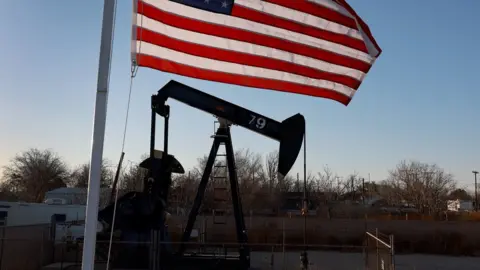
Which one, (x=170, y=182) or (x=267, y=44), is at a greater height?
(x=267, y=44)

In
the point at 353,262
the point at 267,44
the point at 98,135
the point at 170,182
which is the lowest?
the point at 353,262

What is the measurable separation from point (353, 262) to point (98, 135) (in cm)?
1896

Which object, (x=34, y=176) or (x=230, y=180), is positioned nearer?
(x=230, y=180)

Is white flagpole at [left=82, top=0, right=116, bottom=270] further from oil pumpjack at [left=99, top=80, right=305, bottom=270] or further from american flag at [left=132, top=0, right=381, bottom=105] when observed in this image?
oil pumpjack at [left=99, top=80, right=305, bottom=270]

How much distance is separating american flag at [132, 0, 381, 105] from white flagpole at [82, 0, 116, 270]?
1.74 meters

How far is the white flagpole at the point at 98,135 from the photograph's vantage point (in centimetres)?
415

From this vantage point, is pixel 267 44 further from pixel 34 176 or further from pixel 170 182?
pixel 34 176

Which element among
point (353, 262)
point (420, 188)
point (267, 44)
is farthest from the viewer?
point (420, 188)

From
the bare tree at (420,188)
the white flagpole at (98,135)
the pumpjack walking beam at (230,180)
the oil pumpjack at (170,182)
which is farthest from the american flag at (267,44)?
the bare tree at (420,188)

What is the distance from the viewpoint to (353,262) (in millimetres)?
21531

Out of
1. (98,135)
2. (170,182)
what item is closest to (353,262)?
(170,182)

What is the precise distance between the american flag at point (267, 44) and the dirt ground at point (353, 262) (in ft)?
38.1

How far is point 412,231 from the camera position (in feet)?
107

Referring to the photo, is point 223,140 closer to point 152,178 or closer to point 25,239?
point 152,178
